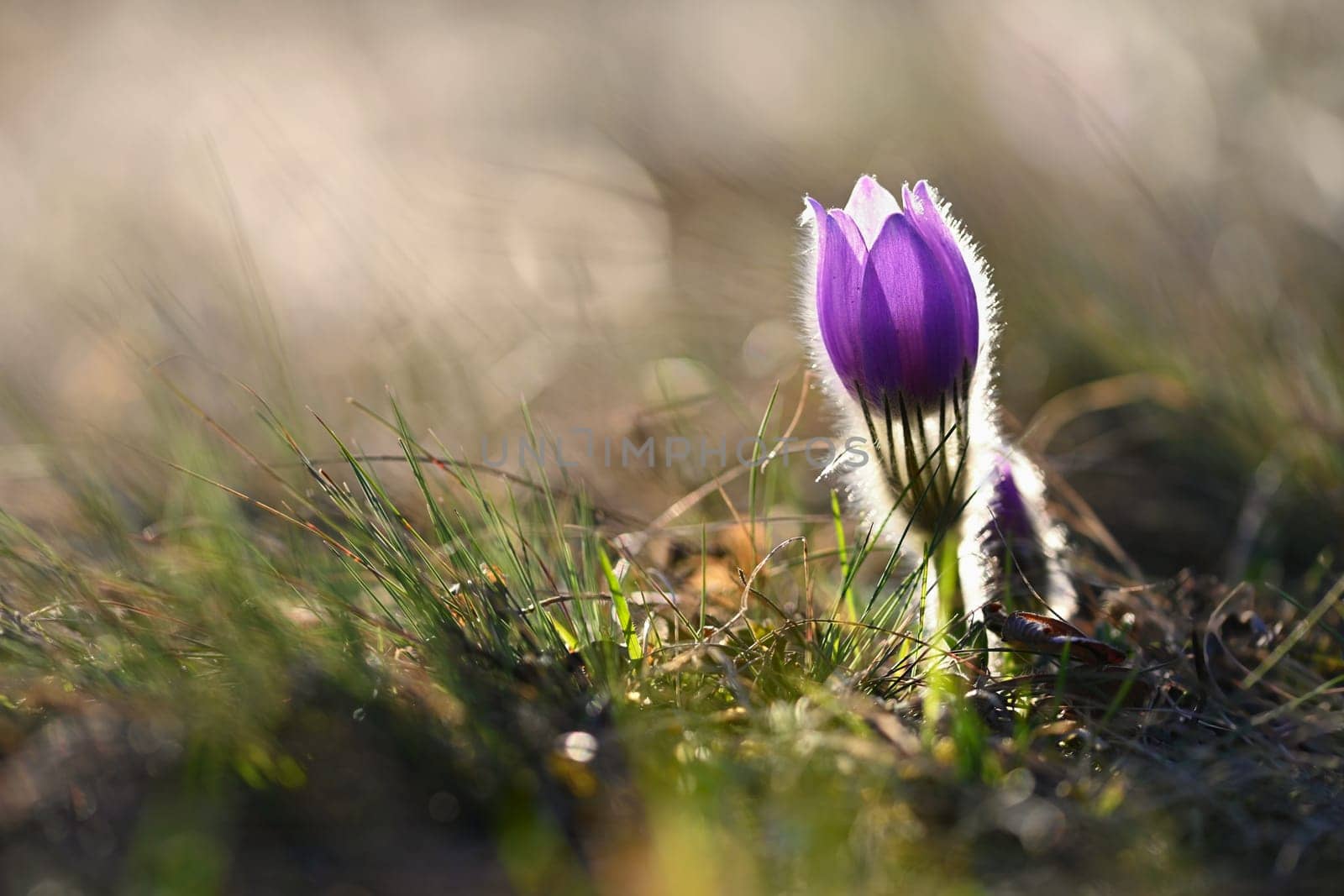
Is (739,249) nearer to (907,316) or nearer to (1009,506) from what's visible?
(1009,506)

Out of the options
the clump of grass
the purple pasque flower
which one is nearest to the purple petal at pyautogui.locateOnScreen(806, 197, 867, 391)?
the purple pasque flower

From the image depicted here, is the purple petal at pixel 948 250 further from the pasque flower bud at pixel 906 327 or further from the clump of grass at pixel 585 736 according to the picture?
the clump of grass at pixel 585 736

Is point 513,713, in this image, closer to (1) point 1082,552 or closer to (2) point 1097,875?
(2) point 1097,875

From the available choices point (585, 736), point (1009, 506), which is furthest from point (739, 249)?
point (585, 736)

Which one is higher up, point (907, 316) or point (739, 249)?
point (907, 316)

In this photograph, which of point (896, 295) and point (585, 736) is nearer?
point (585, 736)

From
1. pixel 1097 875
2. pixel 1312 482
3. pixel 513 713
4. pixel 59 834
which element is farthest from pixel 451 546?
pixel 1312 482
